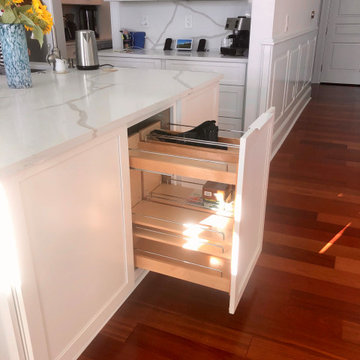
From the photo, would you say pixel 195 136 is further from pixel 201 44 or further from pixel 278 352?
pixel 201 44

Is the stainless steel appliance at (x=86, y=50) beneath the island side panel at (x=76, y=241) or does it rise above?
above

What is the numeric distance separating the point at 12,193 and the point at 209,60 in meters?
2.57

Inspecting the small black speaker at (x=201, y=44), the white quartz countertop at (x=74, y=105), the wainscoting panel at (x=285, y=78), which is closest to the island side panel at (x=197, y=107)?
the white quartz countertop at (x=74, y=105)

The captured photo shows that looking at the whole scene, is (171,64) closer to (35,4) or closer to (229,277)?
(35,4)

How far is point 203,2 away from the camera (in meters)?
3.55

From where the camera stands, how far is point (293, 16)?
138 inches

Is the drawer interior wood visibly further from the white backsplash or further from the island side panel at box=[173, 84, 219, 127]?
the white backsplash

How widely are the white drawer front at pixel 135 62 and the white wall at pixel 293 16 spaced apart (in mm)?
1039

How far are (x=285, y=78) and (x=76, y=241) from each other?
2864mm

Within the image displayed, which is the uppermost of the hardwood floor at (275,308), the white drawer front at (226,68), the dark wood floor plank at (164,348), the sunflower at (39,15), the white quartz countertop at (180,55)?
the sunflower at (39,15)

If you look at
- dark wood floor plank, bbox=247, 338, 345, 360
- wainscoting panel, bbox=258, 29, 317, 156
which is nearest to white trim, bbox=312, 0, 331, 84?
wainscoting panel, bbox=258, 29, 317, 156

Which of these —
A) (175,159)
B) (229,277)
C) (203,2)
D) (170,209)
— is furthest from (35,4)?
(203,2)

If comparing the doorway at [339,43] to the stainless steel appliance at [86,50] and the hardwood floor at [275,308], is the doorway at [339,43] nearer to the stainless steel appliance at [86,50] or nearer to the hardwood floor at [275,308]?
the hardwood floor at [275,308]

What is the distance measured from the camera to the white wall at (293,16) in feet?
9.68
